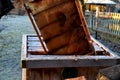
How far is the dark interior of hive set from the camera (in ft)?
18.1

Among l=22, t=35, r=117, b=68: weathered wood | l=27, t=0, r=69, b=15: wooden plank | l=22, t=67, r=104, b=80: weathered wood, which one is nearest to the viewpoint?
l=22, t=35, r=117, b=68: weathered wood

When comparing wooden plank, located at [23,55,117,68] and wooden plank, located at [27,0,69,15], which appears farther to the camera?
wooden plank, located at [27,0,69,15]

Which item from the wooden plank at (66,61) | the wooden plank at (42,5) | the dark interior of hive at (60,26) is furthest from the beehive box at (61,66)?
the wooden plank at (42,5)

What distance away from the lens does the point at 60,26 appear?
18.7 ft

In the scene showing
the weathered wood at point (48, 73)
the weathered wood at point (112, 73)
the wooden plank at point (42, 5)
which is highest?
the wooden plank at point (42, 5)

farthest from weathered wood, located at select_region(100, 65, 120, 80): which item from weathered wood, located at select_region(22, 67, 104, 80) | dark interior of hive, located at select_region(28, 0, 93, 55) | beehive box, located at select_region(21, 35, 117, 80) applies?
dark interior of hive, located at select_region(28, 0, 93, 55)

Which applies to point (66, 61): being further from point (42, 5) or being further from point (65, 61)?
point (42, 5)

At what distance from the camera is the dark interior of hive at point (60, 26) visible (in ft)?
18.1

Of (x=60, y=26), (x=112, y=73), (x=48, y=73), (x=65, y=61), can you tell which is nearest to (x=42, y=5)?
(x=60, y=26)

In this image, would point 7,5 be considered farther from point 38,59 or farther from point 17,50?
point 38,59

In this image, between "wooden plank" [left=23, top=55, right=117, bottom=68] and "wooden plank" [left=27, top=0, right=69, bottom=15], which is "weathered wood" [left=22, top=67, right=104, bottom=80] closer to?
"wooden plank" [left=23, top=55, right=117, bottom=68]

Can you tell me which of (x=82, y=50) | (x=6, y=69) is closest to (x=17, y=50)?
(x=6, y=69)

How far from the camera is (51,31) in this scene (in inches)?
224

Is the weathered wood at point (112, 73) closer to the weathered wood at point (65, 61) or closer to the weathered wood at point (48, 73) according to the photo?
the weathered wood at point (65, 61)
